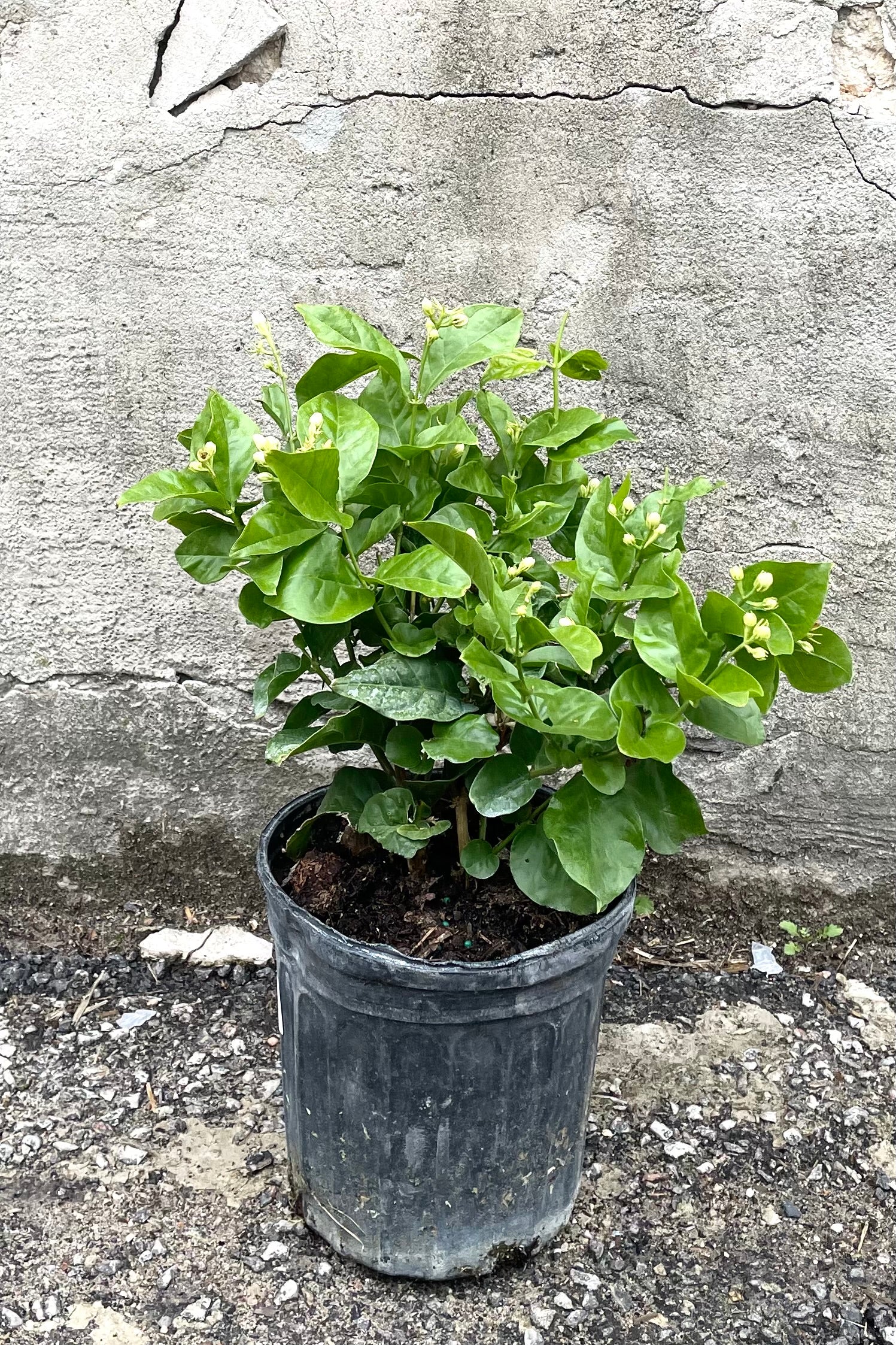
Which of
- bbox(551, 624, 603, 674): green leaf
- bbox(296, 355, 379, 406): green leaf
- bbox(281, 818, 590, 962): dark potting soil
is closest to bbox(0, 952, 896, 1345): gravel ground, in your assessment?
bbox(281, 818, 590, 962): dark potting soil

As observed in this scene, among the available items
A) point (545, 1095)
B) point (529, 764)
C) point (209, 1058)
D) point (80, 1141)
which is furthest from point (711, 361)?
point (80, 1141)

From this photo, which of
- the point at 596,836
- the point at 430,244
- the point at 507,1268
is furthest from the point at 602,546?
the point at 507,1268

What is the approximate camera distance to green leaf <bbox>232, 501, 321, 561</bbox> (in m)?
→ 1.19

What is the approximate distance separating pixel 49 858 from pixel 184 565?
1.16 metres

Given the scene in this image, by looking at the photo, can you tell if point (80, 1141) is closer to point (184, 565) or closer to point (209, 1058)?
point (209, 1058)

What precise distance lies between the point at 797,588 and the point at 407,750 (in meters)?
0.52

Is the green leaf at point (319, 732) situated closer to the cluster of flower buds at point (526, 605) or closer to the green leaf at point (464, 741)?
the green leaf at point (464, 741)

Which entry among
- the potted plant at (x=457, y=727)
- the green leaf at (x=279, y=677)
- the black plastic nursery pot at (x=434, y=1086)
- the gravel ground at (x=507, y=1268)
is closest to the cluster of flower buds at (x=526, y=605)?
the potted plant at (x=457, y=727)

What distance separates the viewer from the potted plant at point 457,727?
4.08 ft

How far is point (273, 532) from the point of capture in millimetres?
1206

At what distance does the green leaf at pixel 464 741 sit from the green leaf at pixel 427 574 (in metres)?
0.19

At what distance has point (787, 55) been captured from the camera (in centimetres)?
183

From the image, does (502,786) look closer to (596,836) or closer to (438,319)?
(596,836)

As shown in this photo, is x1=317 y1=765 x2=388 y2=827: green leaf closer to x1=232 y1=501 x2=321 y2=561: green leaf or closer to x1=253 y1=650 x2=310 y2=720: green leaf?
x1=253 y1=650 x2=310 y2=720: green leaf
